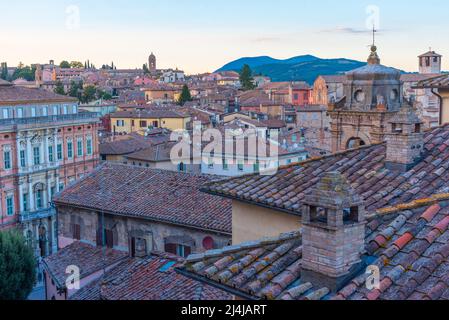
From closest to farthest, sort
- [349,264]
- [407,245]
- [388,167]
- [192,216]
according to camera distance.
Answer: [349,264]
[407,245]
[388,167]
[192,216]

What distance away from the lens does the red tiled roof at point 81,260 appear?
1852 cm

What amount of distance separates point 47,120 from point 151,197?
1980cm

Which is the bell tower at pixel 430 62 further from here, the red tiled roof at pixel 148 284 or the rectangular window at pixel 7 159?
the red tiled roof at pixel 148 284

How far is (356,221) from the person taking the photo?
19.9 ft

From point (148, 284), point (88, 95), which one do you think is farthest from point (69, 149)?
point (88, 95)

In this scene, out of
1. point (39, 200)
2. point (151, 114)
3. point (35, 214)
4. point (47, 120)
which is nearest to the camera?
point (35, 214)

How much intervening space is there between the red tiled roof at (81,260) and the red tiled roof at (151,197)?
1.42 m

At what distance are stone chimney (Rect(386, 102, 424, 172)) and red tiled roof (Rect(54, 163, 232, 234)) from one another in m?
8.14

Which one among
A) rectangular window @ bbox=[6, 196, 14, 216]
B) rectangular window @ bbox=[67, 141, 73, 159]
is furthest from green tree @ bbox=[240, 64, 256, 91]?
rectangular window @ bbox=[6, 196, 14, 216]

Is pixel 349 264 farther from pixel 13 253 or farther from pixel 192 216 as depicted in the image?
pixel 13 253

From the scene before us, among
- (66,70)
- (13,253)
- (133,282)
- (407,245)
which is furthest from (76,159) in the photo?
(66,70)

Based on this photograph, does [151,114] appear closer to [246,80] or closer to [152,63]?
[246,80]

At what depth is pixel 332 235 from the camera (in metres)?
5.87

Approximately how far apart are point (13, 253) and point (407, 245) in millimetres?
18581
